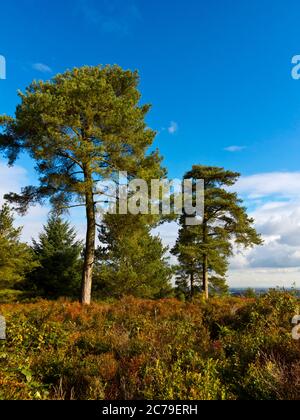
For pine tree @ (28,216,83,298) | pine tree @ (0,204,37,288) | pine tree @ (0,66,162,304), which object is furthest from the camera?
pine tree @ (28,216,83,298)

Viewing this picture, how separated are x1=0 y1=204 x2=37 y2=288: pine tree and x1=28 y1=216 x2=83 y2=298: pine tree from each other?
316cm

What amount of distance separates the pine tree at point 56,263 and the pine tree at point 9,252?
3.16 m

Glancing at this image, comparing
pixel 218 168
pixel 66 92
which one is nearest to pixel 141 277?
pixel 218 168

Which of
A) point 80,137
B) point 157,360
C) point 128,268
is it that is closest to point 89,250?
point 80,137

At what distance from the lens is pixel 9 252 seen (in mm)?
22922

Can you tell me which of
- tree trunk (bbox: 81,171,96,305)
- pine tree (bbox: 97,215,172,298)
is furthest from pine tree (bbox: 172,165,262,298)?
tree trunk (bbox: 81,171,96,305)

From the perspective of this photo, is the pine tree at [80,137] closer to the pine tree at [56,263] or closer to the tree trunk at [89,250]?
the tree trunk at [89,250]

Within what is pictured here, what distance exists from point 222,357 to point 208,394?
1.74m

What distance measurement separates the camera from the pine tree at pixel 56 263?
27.7 meters

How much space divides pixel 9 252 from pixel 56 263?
19.9 ft

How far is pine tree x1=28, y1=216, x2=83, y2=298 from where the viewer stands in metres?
27.7

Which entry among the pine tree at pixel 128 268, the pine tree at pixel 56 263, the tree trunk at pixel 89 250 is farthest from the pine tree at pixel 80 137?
the pine tree at pixel 56 263

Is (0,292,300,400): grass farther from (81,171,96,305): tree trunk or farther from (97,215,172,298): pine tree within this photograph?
(97,215,172,298): pine tree

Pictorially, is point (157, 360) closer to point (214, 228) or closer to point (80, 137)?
point (80, 137)
